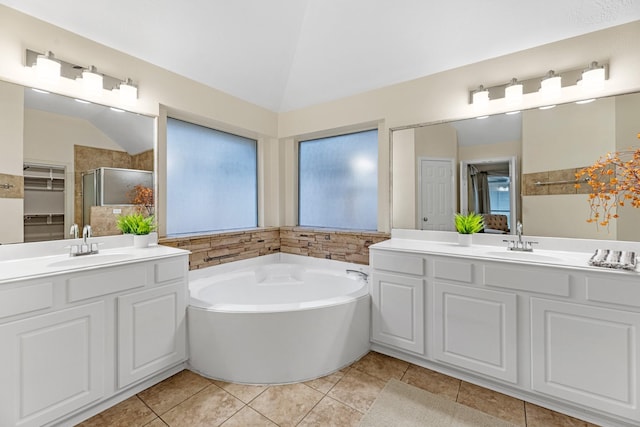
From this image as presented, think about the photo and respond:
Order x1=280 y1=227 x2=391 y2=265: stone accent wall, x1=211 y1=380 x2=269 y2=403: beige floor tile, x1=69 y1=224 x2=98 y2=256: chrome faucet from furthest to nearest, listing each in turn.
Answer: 1. x1=280 y1=227 x2=391 y2=265: stone accent wall
2. x1=69 y1=224 x2=98 y2=256: chrome faucet
3. x1=211 y1=380 x2=269 y2=403: beige floor tile

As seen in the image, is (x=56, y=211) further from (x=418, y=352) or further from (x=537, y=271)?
(x=537, y=271)

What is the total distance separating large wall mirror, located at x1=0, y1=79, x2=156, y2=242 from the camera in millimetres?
1853

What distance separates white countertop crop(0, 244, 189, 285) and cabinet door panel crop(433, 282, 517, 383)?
6.50ft

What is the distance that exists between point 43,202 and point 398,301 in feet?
8.58

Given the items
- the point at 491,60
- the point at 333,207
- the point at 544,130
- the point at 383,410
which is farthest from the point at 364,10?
the point at 383,410

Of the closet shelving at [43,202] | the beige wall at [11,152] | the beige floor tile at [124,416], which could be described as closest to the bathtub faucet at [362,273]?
the beige floor tile at [124,416]

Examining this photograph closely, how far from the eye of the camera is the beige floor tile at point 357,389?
1808 millimetres

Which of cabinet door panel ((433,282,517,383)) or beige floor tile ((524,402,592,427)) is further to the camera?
cabinet door panel ((433,282,517,383))

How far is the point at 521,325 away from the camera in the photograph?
71.2 inches

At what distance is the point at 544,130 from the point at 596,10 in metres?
0.78

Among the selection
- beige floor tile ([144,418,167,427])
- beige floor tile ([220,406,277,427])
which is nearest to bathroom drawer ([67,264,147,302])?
beige floor tile ([144,418,167,427])

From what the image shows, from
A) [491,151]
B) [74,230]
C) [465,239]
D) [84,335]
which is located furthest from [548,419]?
[74,230]

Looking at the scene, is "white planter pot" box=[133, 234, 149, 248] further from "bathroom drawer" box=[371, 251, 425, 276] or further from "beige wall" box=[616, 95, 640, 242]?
"beige wall" box=[616, 95, 640, 242]

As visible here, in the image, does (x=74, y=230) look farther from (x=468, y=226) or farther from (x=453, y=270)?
(x=468, y=226)
